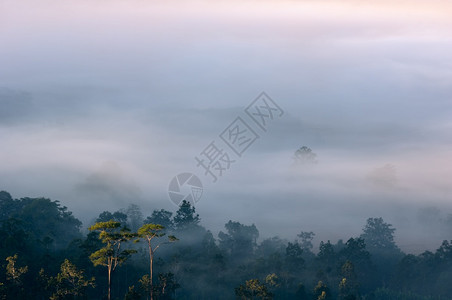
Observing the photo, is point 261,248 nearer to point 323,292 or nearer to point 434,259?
point 434,259

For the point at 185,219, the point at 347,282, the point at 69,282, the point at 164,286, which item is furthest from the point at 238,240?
the point at 69,282

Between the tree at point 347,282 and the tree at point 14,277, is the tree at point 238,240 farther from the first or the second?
the tree at point 14,277

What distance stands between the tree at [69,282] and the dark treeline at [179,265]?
12cm

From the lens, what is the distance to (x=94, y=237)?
117500 millimetres

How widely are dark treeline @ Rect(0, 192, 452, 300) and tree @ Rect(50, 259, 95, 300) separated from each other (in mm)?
121

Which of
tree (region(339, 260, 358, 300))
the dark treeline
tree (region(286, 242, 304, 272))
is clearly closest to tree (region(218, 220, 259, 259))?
the dark treeline

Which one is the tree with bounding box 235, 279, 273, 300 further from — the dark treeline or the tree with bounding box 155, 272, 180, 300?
the tree with bounding box 155, 272, 180, 300

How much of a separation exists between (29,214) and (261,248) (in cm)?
4950

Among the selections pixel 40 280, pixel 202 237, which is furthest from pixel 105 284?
pixel 202 237

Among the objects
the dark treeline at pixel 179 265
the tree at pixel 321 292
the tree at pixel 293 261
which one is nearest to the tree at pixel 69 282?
the dark treeline at pixel 179 265

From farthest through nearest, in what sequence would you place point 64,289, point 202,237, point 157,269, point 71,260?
point 202,237, point 157,269, point 71,260, point 64,289

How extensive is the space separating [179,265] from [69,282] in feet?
114

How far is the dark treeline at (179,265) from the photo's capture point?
100 m

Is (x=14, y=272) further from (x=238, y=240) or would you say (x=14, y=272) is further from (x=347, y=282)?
(x=238, y=240)
